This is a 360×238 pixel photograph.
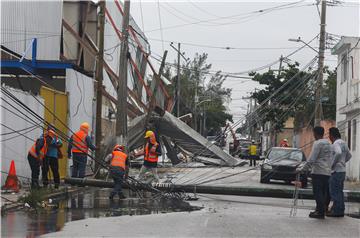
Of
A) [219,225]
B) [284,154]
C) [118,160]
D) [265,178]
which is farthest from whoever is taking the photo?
[284,154]

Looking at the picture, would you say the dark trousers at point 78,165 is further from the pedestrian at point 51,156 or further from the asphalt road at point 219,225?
the asphalt road at point 219,225

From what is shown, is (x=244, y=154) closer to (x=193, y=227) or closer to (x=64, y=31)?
(x=64, y=31)

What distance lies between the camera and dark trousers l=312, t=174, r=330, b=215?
436 inches

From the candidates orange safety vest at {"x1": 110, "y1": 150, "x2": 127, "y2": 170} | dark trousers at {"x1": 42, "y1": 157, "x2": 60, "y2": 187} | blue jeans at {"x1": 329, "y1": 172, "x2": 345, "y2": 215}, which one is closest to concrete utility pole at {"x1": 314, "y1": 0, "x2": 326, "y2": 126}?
orange safety vest at {"x1": 110, "y1": 150, "x2": 127, "y2": 170}

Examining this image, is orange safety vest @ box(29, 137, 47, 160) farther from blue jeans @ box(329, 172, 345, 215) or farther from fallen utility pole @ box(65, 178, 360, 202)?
blue jeans @ box(329, 172, 345, 215)

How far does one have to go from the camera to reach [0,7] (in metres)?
19.9

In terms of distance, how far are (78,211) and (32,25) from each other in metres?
12.3

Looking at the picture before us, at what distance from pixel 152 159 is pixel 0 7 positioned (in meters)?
7.40

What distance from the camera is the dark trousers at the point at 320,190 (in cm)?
1109

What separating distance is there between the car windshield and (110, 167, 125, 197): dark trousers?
33.6 feet

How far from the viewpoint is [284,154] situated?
24469 millimetres

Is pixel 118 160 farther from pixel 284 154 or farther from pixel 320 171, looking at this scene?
pixel 284 154

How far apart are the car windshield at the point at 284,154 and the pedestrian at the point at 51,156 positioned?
10434mm

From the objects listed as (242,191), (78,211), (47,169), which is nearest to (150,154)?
(47,169)
